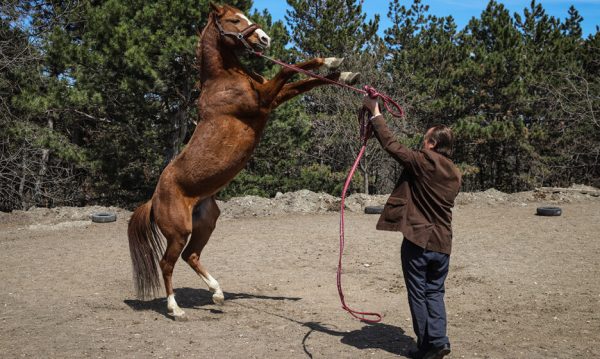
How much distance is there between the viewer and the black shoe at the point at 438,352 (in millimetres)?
3615

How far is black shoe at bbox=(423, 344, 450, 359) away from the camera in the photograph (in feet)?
11.9

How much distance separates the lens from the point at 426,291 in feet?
12.3

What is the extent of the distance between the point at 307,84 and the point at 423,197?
5.15ft

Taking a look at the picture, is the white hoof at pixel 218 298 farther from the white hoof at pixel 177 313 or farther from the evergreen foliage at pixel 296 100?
the evergreen foliage at pixel 296 100

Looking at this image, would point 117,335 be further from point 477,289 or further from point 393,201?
point 477,289

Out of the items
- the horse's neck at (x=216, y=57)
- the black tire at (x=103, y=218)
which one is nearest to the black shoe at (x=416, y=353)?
the horse's neck at (x=216, y=57)

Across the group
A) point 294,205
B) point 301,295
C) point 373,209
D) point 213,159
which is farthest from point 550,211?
point 213,159

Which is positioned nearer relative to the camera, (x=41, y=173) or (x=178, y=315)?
(x=178, y=315)

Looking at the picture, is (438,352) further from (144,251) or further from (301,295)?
(144,251)

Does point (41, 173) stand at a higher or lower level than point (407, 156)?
lower

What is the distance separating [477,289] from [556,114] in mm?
16890

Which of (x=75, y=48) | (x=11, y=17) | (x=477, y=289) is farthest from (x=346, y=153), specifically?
(x=477, y=289)

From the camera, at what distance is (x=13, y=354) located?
4.08 m

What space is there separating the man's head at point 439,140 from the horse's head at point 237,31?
6.05 feet
